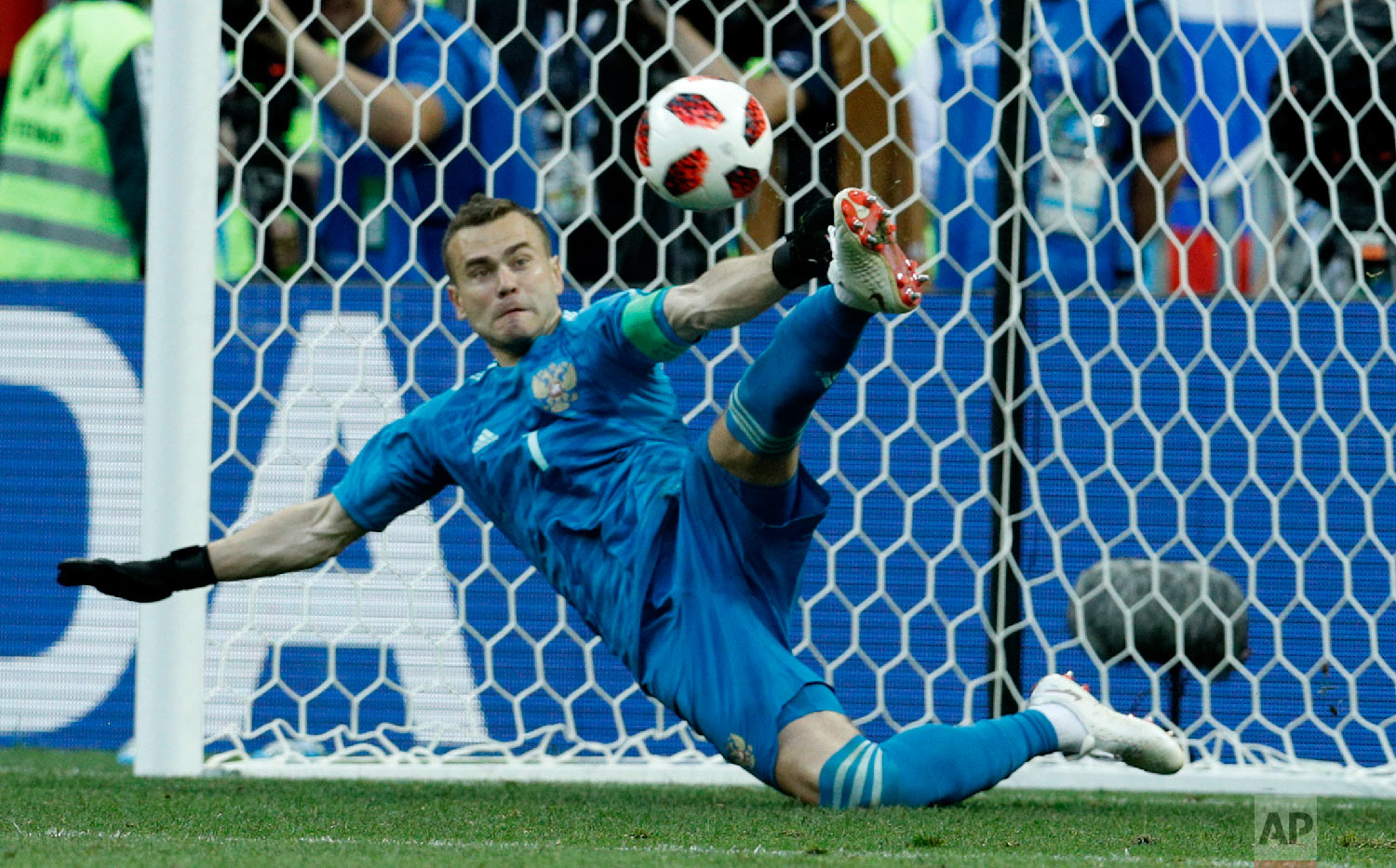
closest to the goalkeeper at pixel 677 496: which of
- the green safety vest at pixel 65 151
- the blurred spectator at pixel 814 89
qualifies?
the blurred spectator at pixel 814 89

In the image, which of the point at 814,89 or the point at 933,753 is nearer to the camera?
the point at 933,753

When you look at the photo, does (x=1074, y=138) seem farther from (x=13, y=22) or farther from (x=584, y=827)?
(x=13, y=22)

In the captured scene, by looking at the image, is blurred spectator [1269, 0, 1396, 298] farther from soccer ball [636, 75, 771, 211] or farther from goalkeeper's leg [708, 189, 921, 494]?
goalkeeper's leg [708, 189, 921, 494]

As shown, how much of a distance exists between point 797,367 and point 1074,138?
7.14 ft

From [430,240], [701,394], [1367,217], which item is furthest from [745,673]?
[1367,217]

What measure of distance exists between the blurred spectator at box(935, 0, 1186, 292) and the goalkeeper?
1505 millimetres

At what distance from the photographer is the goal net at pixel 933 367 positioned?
4812 mm

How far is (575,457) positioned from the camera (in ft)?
12.0

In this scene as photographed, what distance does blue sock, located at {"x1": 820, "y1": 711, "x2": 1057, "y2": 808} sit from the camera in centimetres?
326

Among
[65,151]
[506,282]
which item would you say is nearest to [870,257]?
[506,282]

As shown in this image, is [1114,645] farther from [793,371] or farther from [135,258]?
[135,258]

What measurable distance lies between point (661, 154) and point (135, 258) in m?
2.53

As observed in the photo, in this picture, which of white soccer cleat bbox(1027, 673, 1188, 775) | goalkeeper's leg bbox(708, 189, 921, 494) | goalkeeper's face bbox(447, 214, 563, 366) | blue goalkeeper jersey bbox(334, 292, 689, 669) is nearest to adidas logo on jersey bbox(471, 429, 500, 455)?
blue goalkeeper jersey bbox(334, 292, 689, 669)

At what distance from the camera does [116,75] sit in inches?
214
